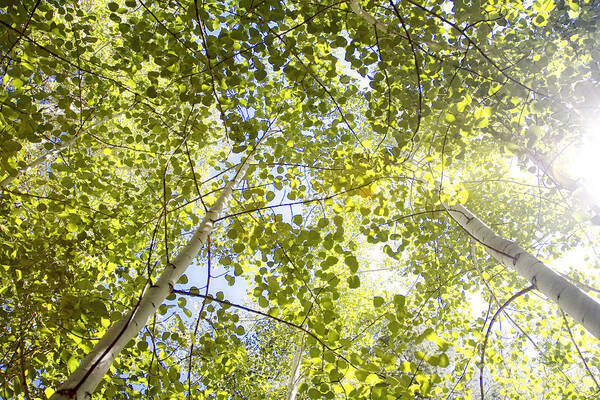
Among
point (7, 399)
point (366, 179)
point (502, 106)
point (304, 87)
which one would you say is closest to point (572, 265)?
point (502, 106)

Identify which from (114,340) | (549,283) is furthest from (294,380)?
(114,340)

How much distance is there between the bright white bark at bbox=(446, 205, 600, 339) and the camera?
1.68 m

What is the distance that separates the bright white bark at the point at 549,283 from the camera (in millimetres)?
1677

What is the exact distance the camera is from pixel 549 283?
6.34 feet

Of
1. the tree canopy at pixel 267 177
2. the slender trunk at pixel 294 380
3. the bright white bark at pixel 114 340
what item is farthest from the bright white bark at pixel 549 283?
the slender trunk at pixel 294 380

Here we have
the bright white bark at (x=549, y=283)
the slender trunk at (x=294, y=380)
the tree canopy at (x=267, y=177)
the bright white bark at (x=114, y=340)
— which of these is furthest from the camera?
the slender trunk at (x=294, y=380)

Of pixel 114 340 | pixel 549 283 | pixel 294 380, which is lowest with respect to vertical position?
pixel 114 340

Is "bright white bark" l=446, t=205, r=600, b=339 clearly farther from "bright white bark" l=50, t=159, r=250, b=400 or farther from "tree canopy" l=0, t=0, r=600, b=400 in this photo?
"bright white bark" l=50, t=159, r=250, b=400

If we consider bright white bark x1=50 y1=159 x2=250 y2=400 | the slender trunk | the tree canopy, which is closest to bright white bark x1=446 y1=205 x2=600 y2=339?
the tree canopy

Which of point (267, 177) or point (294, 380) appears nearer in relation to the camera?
point (267, 177)

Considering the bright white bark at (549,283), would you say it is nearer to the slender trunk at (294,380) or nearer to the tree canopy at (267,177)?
the tree canopy at (267,177)

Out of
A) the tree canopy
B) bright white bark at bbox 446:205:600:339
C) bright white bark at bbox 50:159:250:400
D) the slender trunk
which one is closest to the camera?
bright white bark at bbox 50:159:250:400

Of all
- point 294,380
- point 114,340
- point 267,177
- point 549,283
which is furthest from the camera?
point 294,380

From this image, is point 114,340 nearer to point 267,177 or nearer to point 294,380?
point 267,177
